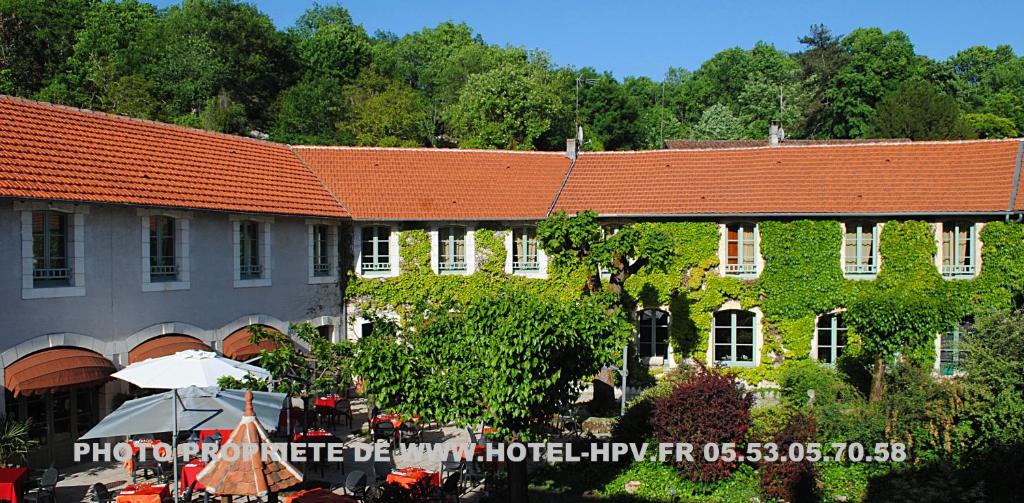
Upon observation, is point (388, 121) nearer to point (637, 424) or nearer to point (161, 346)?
point (161, 346)

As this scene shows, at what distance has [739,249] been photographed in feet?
80.5

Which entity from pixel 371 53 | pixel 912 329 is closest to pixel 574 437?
pixel 912 329

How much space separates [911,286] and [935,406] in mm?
8128

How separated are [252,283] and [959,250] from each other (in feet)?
64.7

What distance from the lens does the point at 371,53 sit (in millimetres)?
73312

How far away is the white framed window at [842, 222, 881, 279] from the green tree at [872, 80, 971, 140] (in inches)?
1357

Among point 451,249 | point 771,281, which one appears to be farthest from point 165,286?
point 771,281

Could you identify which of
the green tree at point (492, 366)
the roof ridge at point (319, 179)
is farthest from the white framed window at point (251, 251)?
the green tree at point (492, 366)

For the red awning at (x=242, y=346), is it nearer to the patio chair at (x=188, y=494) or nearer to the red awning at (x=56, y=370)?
the red awning at (x=56, y=370)

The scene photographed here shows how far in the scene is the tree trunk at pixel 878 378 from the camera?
19.9 meters

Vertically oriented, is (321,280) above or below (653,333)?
above

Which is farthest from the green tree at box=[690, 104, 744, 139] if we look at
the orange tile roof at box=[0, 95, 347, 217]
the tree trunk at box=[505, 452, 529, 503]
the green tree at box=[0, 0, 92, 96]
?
the tree trunk at box=[505, 452, 529, 503]

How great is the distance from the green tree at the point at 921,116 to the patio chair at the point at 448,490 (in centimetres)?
4934

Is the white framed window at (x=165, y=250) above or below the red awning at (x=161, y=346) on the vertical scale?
above
